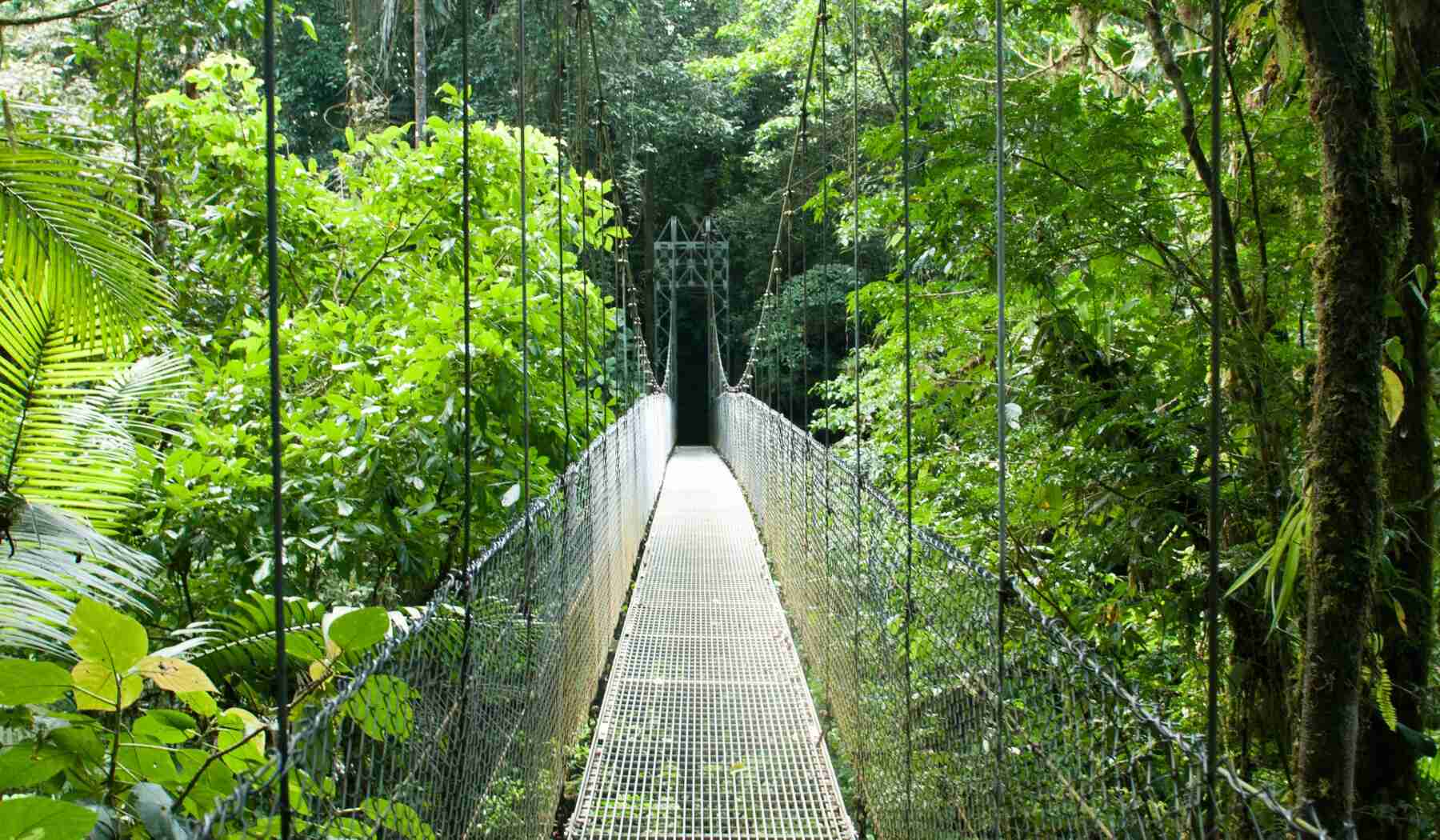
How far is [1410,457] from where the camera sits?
146cm

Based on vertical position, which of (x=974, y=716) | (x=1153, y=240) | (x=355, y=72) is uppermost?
(x=355, y=72)

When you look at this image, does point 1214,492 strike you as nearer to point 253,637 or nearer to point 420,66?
point 253,637

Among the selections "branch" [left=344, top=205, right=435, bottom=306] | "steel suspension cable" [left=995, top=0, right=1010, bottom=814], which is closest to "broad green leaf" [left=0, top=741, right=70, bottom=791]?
"steel suspension cable" [left=995, top=0, right=1010, bottom=814]

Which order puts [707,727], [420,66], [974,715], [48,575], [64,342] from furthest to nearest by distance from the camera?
[420,66], [707,727], [64,342], [974,715], [48,575]

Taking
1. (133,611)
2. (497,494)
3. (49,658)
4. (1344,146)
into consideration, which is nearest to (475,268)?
(497,494)

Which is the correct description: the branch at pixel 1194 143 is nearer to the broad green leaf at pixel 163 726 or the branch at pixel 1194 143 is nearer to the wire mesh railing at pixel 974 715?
the wire mesh railing at pixel 974 715

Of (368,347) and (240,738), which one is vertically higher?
(368,347)

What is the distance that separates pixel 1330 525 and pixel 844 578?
1533mm

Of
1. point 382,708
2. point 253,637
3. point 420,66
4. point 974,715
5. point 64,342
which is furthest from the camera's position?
point 420,66

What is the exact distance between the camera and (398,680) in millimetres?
950

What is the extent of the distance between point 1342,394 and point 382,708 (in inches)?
39.1

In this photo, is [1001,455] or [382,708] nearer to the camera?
[382,708]

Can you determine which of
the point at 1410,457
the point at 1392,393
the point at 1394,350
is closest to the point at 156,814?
the point at 1392,393

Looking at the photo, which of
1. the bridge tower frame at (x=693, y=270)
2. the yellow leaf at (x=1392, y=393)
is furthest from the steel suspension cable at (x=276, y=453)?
the bridge tower frame at (x=693, y=270)
